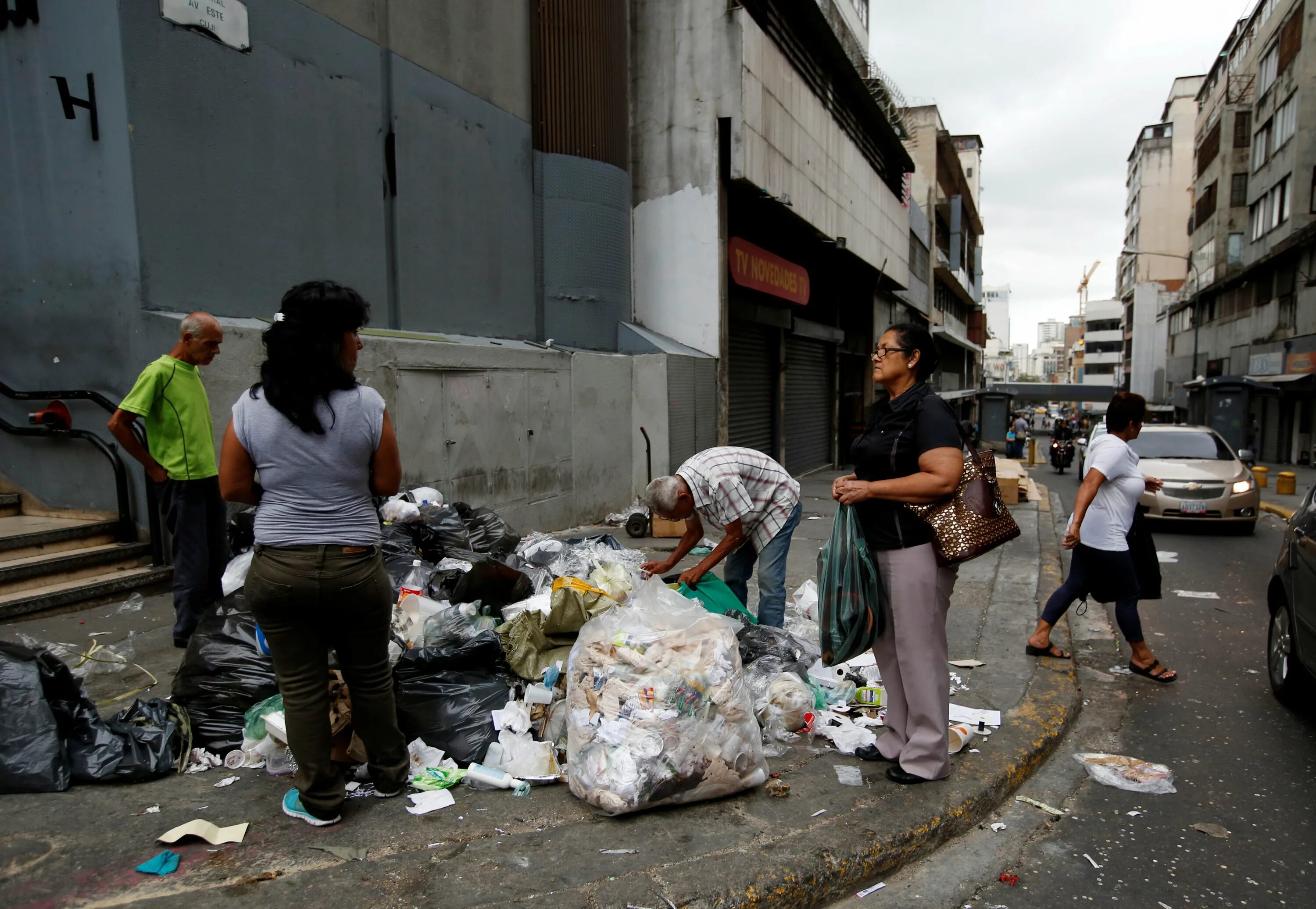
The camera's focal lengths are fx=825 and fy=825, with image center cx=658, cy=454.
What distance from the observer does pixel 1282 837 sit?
10.1 ft

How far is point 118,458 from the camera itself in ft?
17.7

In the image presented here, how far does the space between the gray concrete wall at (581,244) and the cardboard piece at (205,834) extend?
25.2 feet

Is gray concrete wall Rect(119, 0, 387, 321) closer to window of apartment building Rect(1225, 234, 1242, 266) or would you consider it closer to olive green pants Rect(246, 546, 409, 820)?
olive green pants Rect(246, 546, 409, 820)

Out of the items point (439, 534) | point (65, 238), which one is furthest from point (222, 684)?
point (65, 238)

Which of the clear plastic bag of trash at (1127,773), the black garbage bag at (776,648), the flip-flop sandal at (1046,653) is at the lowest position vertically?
the clear plastic bag of trash at (1127,773)

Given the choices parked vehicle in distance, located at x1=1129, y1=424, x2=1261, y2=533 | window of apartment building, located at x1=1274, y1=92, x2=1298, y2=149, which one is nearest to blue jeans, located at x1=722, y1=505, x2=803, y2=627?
parked vehicle in distance, located at x1=1129, y1=424, x2=1261, y2=533

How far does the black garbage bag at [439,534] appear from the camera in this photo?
18.4 feet

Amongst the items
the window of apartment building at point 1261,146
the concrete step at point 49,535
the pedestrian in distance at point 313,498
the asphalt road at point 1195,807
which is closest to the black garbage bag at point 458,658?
the pedestrian in distance at point 313,498

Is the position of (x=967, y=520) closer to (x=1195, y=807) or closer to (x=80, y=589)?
(x=1195, y=807)

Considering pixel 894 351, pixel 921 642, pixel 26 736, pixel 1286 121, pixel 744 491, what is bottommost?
pixel 26 736

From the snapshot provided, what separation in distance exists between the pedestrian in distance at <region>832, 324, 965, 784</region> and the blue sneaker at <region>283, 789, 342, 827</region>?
6.92ft

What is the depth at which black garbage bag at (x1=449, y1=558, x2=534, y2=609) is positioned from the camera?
448cm

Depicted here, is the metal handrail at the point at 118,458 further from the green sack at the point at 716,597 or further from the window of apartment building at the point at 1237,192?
the window of apartment building at the point at 1237,192

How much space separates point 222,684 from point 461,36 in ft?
23.9
